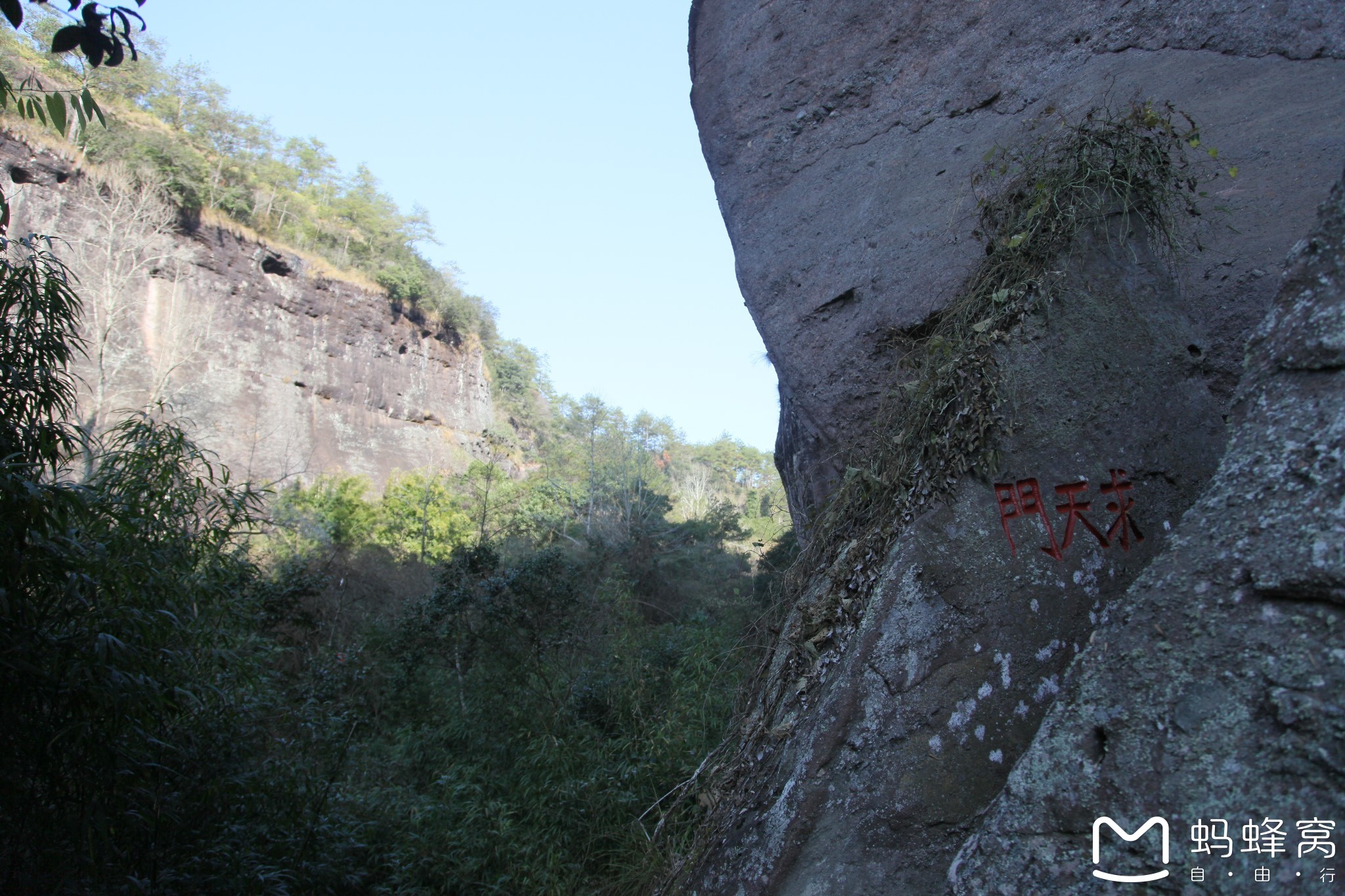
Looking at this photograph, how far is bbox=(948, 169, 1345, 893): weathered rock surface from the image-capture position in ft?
4.06

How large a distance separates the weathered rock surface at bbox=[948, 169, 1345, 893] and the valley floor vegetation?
1.58 metres

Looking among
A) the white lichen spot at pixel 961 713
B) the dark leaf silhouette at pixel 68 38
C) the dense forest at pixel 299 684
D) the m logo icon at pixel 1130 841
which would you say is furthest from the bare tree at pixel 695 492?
the m logo icon at pixel 1130 841

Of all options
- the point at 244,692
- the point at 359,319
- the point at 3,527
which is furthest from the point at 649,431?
the point at 3,527

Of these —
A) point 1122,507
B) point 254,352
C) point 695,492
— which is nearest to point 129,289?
point 254,352

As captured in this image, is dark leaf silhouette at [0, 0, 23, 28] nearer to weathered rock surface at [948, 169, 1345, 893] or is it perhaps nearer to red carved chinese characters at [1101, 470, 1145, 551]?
weathered rock surface at [948, 169, 1345, 893]

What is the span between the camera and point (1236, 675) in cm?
133

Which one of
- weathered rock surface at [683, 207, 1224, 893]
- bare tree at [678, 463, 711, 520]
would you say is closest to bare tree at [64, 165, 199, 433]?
bare tree at [678, 463, 711, 520]

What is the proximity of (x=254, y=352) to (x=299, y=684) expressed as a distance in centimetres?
Result: 1314

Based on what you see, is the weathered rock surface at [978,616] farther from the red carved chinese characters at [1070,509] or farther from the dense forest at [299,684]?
the dense forest at [299,684]

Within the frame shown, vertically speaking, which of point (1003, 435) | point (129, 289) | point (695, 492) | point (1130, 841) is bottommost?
point (1130, 841)

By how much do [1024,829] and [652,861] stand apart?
2575 millimetres

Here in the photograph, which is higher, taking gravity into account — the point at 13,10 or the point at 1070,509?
the point at 13,10

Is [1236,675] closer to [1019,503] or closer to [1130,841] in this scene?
[1130,841]

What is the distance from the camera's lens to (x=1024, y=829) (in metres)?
1.45
